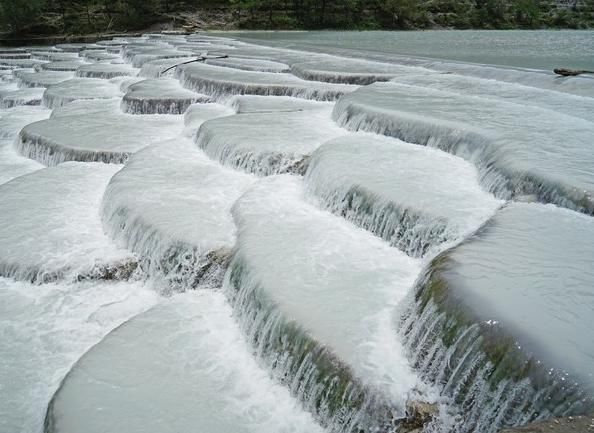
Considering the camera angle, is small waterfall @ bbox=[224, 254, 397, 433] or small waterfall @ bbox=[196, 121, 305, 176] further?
small waterfall @ bbox=[196, 121, 305, 176]

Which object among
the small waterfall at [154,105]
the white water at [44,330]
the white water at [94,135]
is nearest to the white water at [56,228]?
the white water at [44,330]

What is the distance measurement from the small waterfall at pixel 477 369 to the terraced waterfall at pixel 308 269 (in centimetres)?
1

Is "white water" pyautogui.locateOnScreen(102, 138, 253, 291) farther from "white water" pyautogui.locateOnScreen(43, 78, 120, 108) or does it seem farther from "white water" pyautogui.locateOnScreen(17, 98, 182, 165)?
"white water" pyautogui.locateOnScreen(43, 78, 120, 108)

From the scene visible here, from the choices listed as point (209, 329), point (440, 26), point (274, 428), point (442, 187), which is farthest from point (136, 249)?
point (440, 26)

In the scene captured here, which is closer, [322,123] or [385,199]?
[385,199]

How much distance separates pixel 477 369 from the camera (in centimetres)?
292

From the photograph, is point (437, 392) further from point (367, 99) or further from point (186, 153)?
point (367, 99)

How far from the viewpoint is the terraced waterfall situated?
309cm

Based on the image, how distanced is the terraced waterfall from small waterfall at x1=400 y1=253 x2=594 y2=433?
0.04 feet

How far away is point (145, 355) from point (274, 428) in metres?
1.15

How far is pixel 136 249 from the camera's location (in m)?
5.36

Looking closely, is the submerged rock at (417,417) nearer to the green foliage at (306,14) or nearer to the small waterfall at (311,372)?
the small waterfall at (311,372)

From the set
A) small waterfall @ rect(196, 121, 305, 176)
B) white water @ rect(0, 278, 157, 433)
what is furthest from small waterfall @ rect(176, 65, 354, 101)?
white water @ rect(0, 278, 157, 433)

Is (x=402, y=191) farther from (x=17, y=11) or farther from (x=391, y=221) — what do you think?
(x=17, y=11)
